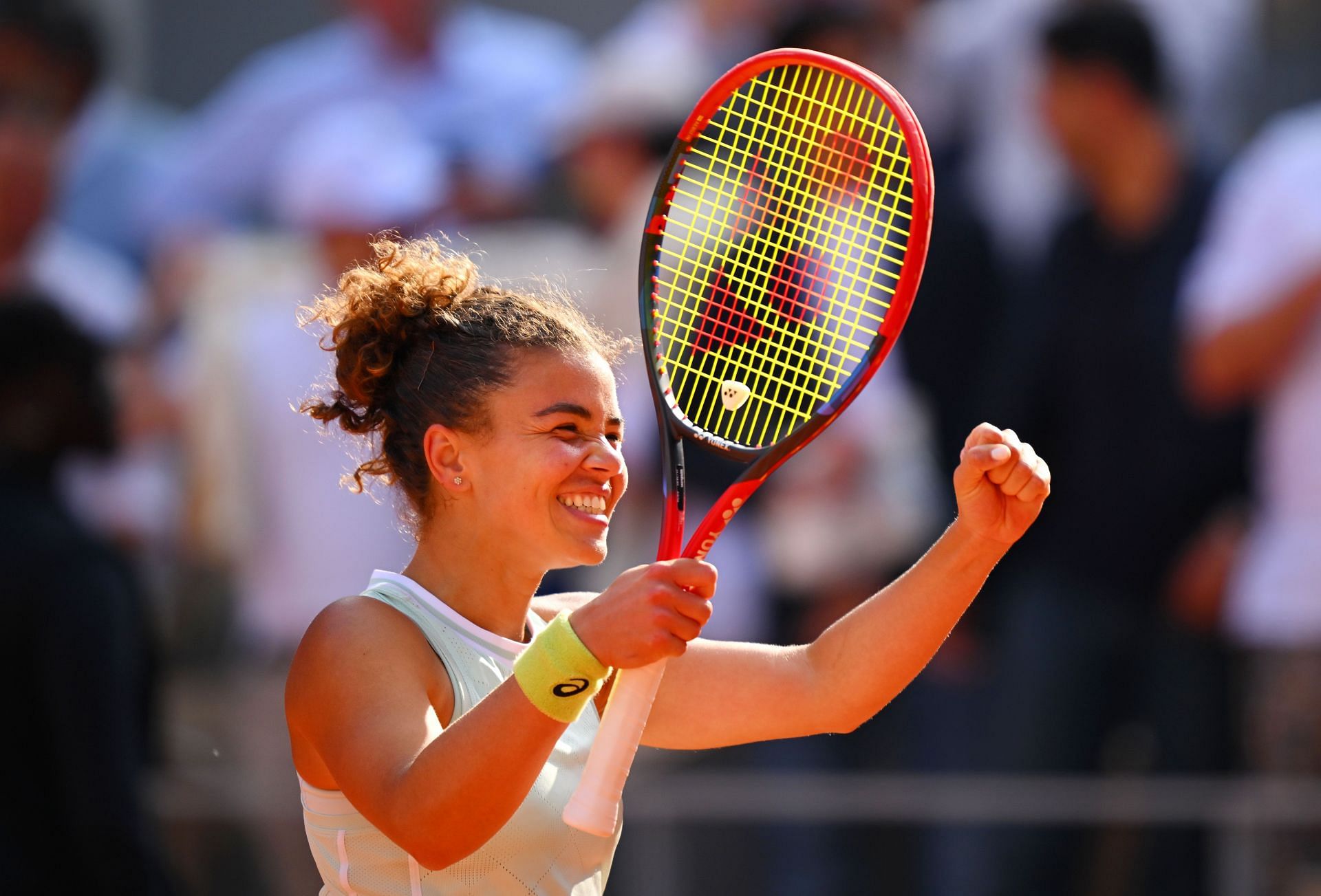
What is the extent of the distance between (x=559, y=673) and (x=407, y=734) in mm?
211

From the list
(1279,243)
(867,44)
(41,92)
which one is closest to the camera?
(1279,243)

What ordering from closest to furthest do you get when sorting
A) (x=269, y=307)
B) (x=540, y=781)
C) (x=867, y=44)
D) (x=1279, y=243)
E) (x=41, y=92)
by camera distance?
(x=540, y=781), (x=1279, y=243), (x=867, y=44), (x=269, y=307), (x=41, y=92)

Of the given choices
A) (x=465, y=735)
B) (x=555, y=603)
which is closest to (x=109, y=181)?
(x=555, y=603)

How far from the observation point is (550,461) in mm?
2475

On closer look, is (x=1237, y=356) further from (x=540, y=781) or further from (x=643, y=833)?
(x=540, y=781)

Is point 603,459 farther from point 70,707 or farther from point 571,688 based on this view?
point 70,707

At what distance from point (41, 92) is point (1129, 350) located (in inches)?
147

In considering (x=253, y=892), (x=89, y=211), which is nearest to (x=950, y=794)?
(x=253, y=892)

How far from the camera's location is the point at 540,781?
2502 mm

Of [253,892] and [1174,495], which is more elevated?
[1174,495]

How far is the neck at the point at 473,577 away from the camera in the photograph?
2.59 m

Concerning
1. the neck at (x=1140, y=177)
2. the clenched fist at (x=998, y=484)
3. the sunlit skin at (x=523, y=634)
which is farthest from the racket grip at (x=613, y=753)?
the neck at (x=1140, y=177)

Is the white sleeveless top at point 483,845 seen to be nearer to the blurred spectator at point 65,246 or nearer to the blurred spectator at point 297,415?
the blurred spectator at point 297,415

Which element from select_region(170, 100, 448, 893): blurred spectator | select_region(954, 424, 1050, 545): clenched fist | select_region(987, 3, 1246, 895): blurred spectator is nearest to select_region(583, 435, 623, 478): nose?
select_region(954, 424, 1050, 545): clenched fist
